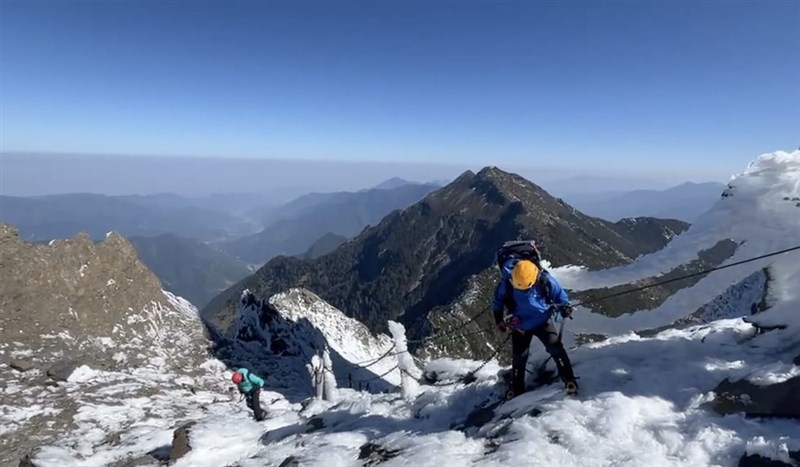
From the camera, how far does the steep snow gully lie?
29.0ft

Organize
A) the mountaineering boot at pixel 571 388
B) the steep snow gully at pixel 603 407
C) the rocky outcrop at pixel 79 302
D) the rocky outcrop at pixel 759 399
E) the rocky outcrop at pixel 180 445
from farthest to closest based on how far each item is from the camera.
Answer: the rocky outcrop at pixel 79 302, the rocky outcrop at pixel 180 445, the mountaineering boot at pixel 571 388, the steep snow gully at pixel 603 407, the rocky outcrop at pixel 759 399

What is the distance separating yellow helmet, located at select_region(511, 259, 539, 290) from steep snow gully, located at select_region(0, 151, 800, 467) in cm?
283

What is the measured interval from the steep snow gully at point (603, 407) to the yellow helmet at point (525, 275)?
283 centimetres

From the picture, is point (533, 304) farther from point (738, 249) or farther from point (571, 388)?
point (738, 249)

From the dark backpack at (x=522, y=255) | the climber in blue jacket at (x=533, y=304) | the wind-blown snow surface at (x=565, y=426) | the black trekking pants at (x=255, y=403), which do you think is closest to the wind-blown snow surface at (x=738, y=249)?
the wind-blown snow surface at (x=565, y=426)

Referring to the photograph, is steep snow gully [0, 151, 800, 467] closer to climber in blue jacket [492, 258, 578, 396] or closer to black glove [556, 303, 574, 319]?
climber in blue jacket [492, 258, 578, 396]

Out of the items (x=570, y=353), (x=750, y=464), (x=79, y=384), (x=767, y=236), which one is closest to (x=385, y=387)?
(x=79, y=384)

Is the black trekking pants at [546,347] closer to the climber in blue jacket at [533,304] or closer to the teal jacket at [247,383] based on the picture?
the climber in blue jacket at [533,304]

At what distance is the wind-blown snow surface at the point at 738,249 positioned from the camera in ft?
48.0

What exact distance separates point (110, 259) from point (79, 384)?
13401 mm

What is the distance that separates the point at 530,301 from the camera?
417 inches

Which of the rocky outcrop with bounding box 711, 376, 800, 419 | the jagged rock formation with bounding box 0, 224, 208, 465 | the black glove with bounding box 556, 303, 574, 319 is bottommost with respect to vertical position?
the jagged rock formation with bounding box 0, 224, 208, 465

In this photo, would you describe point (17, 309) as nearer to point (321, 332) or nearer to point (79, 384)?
point (79, 384)

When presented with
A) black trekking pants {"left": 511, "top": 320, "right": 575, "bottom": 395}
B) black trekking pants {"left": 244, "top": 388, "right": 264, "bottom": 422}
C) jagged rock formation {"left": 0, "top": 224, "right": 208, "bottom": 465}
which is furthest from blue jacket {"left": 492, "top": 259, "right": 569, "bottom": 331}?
jagged rock formation {"left": 0, "top": 224, "right": 208, "bottom": 465}
